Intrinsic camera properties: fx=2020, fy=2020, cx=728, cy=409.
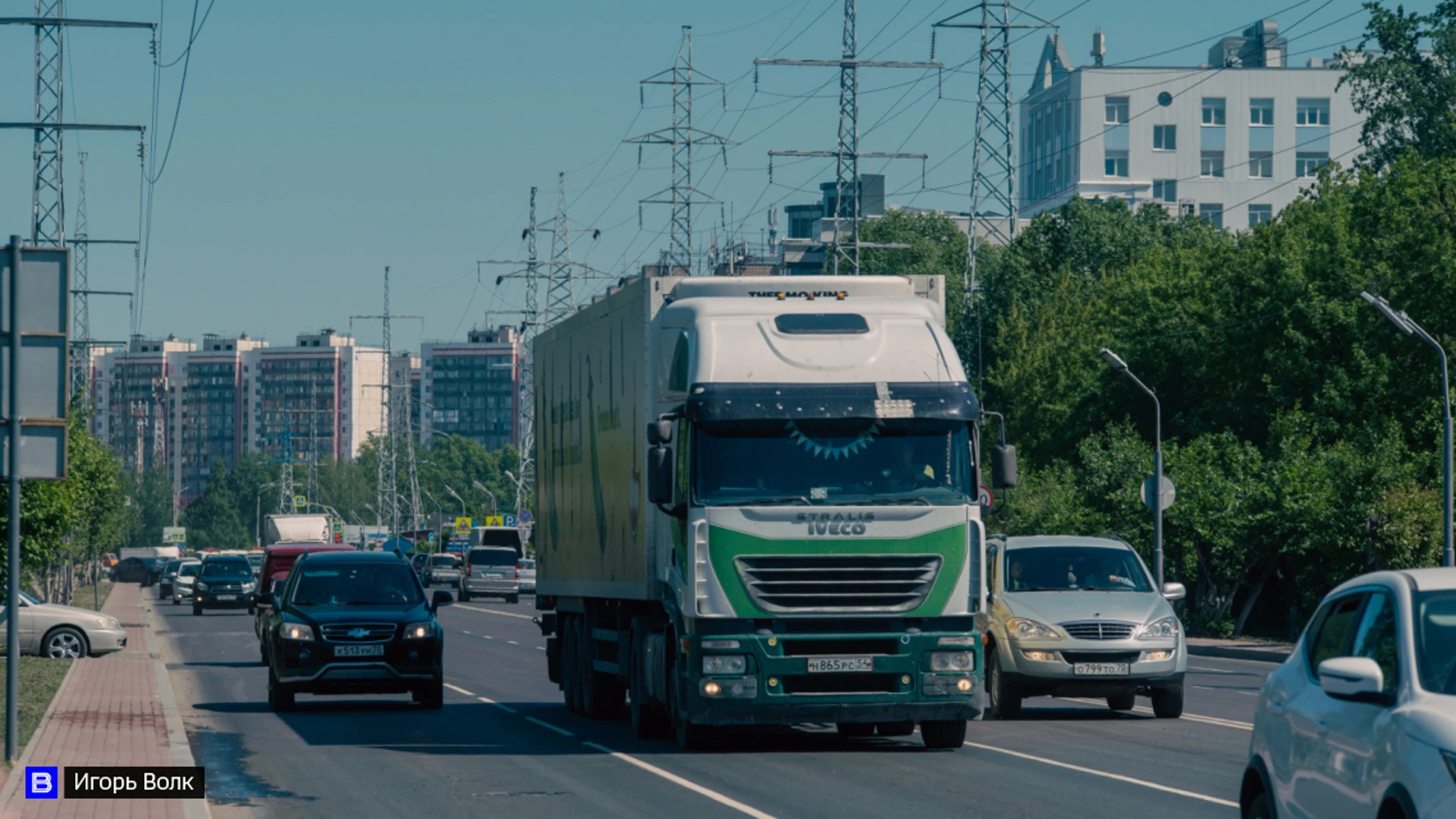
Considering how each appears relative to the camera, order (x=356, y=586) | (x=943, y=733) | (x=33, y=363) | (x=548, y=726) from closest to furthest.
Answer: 1. (x=33, y=363)
2. (x=943, y=733)
3. (x=548, y=726)
4. (x=356, y=586)

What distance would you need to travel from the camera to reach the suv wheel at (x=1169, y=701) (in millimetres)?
19891

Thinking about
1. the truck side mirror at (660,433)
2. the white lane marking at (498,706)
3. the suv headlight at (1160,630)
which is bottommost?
the white lane marking at (498,706)

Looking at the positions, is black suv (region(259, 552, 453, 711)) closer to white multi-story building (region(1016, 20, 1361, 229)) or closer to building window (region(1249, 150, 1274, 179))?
white multi-story building (region(1016, 20, 1361, 229))

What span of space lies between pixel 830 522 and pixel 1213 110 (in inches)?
4523

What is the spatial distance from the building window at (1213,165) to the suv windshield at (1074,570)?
10867 cm

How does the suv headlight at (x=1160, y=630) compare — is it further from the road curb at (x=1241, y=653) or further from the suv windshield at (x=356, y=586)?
the road curb at (x=1241, y=653)

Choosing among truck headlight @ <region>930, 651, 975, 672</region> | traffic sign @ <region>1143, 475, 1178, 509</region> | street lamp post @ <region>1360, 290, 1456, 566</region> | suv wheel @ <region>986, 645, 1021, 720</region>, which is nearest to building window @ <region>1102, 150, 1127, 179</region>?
traffic sign @ <region>1143, 475, 1178, 509</region>

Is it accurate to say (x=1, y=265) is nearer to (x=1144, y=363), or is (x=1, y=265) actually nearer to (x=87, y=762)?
(x=87, y=762)

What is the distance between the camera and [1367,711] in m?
7.42

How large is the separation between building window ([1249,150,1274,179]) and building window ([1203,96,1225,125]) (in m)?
2.93

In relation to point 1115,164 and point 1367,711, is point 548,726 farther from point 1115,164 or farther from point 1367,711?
point 1115,164

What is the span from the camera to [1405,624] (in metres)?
7.54

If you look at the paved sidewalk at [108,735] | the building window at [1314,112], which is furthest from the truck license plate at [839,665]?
the building window at [1314,112]

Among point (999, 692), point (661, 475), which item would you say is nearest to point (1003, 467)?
point (661, 475)
